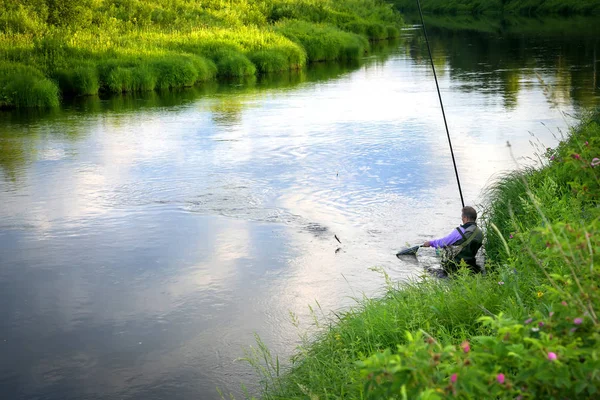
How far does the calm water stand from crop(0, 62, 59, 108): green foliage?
69 centimetres

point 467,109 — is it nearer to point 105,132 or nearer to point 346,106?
point 346,106

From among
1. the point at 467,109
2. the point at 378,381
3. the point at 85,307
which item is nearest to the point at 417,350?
the point at 378,381

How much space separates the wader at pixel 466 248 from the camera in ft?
24.4

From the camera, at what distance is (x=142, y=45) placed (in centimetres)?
2486

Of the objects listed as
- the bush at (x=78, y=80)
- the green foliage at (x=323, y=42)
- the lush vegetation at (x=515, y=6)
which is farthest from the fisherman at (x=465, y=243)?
the lush vegetation at (x=515, y=6)

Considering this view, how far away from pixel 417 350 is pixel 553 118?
551 inches

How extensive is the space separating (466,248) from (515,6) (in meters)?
59.9

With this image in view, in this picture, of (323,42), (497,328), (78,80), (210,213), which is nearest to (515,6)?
(323,42)

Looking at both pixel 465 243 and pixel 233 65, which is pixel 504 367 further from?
pixel 233 65

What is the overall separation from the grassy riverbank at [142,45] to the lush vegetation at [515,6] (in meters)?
16.2

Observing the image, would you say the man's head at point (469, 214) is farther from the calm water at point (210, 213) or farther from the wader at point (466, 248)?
the calm water at point (210, 213)

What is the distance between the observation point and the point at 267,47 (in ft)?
92.2

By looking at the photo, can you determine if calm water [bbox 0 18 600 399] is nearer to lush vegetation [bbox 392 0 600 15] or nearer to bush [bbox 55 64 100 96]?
bush [bbox 55 64 100 96]

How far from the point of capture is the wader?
7449 mm
